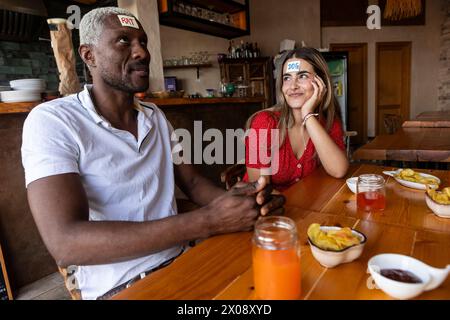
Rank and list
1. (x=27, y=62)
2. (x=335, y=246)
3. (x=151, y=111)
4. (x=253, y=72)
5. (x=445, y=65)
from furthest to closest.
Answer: (x=445, y=65) < (x=253, y=72) < (x=27, y=62) < (x=151, y=111) < (x=335, y=246)

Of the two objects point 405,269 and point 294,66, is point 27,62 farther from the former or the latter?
point 405,269

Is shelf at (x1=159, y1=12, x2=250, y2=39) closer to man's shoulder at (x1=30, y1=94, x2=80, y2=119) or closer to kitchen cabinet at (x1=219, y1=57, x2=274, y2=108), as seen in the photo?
kitchen cabinet at (x1=219, y1=57, x2=274, y2=108)

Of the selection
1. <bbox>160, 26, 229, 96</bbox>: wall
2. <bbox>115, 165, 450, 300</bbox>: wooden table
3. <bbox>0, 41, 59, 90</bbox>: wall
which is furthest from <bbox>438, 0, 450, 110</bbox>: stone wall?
<bbox>0, 41, 59, 90</bbox>: wall

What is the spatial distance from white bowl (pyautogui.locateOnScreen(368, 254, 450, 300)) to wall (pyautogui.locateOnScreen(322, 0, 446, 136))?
7005mm

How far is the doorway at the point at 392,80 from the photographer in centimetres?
716

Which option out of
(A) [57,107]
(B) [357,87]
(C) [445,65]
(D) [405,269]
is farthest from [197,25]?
(C) [445,65]

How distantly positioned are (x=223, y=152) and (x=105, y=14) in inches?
123

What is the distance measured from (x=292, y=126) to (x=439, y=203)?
1.04m

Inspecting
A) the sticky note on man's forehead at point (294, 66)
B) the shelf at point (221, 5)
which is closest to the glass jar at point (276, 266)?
the sticky note on man's forehead at point (294, 66)

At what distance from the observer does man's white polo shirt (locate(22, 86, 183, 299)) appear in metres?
1.04

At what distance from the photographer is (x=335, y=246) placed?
2.54 feet

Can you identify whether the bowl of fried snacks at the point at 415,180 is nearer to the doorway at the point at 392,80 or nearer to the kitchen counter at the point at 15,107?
the kitchen counter at the point at 15,107
